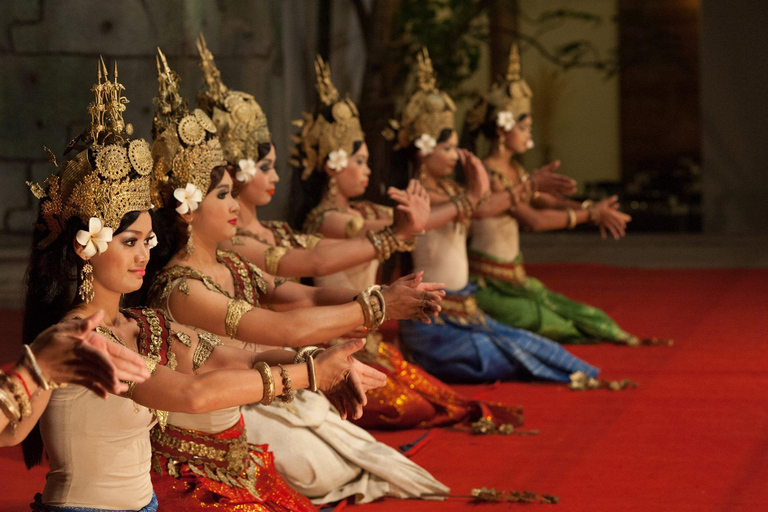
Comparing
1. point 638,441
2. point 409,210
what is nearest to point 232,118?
point 409,210

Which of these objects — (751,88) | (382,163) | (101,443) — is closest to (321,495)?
(101,443)

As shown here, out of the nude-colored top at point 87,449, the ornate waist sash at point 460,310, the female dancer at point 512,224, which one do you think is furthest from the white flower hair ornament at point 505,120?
the nude-colored top at point 87,449

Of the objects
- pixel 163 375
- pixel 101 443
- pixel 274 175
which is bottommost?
pixel 101 443

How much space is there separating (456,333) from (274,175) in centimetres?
139

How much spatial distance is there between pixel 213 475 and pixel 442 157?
8.04 ft

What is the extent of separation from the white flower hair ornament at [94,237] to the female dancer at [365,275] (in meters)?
1.47

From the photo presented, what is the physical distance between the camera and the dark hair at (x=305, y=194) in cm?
416

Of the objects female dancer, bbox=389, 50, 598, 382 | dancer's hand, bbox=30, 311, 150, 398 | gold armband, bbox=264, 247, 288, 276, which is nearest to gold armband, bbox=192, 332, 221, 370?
dancer's hand, bbox=30, 311, 150, 398

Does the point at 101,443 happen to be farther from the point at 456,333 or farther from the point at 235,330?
the point at 456,333

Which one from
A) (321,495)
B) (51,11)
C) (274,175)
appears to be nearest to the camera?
(321,495)

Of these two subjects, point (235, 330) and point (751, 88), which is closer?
point (235, 330)

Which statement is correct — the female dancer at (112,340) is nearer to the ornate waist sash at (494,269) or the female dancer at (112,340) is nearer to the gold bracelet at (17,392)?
the gold bracelet at (17,392)

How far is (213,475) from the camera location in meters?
2.46

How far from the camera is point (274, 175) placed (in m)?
3.57
